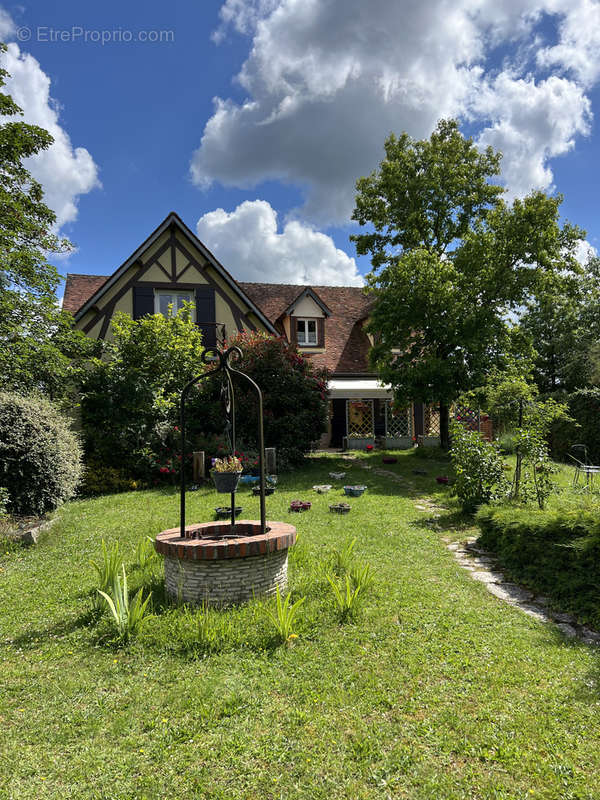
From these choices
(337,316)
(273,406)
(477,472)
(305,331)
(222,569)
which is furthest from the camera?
(337,316)

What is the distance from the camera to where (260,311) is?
2183cm

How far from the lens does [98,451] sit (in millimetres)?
15352

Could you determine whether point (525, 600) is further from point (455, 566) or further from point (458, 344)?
point (458, 344)

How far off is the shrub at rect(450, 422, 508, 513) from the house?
1036 cm

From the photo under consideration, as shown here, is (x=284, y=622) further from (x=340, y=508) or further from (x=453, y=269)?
(x=453, y=269)

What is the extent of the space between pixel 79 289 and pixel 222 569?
952 inches

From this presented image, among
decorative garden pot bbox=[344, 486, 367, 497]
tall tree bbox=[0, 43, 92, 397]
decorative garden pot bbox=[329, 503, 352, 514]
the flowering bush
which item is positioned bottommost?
decorative garden pot bbox=[329, 503, 352, 514]

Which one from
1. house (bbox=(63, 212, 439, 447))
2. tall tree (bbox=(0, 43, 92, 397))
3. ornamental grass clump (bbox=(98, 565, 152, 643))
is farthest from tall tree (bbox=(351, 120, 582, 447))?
ornamental grass clump (bbox=(98, 565, 152, 643))

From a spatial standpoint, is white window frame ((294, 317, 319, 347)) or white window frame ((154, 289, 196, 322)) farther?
white window frame ((294, 317, 319, 347))

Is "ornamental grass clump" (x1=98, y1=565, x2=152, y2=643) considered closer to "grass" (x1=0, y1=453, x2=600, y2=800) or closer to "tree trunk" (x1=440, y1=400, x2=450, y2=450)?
"grass" (x1=0, y1=453, x2=600, y2=800)

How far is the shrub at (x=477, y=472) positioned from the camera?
1017 cm

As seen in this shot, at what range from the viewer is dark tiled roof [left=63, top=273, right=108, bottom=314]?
78.6ft

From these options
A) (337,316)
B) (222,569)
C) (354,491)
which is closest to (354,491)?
(354,491)

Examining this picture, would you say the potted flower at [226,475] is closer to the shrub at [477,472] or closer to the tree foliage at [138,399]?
the shrub at [477,472]
